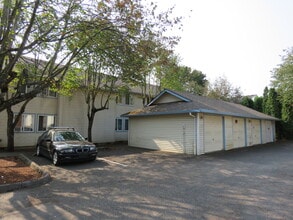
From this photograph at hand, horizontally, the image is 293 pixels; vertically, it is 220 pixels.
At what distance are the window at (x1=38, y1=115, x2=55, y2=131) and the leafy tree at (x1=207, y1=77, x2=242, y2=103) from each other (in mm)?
27108

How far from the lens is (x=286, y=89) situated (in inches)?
1013

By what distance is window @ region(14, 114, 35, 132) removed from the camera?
1694 cm

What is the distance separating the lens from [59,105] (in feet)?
61.3

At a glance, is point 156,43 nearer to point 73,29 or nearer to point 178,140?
point 73,29

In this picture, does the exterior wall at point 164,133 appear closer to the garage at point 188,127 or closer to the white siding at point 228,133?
the garage at point 188,127

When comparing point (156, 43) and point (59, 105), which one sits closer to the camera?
point (156, 43)

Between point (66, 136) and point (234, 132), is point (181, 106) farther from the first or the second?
point (66, 136)

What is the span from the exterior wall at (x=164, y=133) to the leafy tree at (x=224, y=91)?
2316 centimetres

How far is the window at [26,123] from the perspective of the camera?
16938mm

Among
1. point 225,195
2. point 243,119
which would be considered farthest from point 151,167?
point 243,119

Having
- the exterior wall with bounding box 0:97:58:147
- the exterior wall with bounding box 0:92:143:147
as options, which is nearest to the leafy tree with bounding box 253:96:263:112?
the exterior wall with bounding box 0:92:143:147

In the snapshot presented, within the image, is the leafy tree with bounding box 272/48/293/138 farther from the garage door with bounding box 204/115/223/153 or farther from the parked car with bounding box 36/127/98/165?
the parked car with bounding box 36/127/98/165

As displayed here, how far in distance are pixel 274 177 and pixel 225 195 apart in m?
3.27

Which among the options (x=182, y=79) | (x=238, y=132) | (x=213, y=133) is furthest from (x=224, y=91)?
(x=213, y=133)
